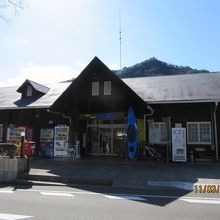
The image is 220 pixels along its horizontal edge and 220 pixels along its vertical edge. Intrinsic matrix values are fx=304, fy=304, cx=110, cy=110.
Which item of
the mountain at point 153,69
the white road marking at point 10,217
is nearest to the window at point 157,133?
the white road marking at point 10,217

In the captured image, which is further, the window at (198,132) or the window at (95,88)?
the window at (95,88)

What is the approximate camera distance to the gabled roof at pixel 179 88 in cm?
1686

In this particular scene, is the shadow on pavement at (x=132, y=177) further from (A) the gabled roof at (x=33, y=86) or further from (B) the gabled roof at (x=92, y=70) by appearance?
(A) the gabled roof at (x=33, y=86)

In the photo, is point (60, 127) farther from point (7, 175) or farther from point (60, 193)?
point (60, 193)

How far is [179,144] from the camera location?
16.0 meters

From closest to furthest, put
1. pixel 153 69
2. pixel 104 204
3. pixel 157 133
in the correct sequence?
1. pixel 104 204
2. pixel 157 133
3. pixel 153 69

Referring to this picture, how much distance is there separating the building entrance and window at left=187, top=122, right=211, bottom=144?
14.0 feet

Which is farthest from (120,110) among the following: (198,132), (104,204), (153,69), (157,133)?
(153,69)

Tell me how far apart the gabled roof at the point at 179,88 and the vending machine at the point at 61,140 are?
5.24m

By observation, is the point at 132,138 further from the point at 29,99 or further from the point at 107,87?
the point at 29,99

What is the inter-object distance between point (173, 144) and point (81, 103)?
20.6 ft

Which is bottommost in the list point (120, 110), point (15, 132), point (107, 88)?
point (15, 132)

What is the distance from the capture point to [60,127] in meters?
19.3
